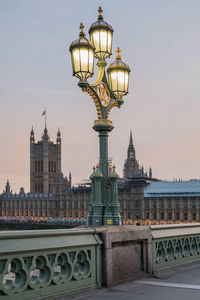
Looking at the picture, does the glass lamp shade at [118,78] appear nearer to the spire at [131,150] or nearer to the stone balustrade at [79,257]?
the stone balustrade at [79,257]

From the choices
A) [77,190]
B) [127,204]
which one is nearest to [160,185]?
[127,204]

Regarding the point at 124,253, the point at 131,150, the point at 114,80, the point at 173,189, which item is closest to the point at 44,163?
the point at 131,150

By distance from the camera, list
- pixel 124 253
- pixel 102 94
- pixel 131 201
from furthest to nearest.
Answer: pixel 131 201, pixel 102 94, pixel 124 253

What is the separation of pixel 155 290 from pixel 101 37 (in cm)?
579

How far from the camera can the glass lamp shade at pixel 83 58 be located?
351 inches

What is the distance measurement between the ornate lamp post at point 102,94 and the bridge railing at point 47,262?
4.14ft

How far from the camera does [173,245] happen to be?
9.65 metres

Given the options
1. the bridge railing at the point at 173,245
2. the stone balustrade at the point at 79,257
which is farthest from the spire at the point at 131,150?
the stone balustrade at the point at 79,257

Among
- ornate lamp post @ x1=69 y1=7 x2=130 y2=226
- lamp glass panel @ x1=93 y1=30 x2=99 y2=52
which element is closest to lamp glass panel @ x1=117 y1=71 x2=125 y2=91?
ornate lamp post @ x1=69 y1=7 x2=130 y2=226

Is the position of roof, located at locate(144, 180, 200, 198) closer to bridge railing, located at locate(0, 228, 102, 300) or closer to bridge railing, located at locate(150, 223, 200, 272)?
bridge railing, located at locate(150, 223, 200, 272)

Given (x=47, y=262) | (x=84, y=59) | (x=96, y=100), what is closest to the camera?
(x=47, y=262)

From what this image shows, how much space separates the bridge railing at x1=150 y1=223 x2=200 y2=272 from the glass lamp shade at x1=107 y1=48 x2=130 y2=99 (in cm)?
330

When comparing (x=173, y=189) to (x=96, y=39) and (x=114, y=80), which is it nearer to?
(x=114, y=80)

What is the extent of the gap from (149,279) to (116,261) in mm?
941
